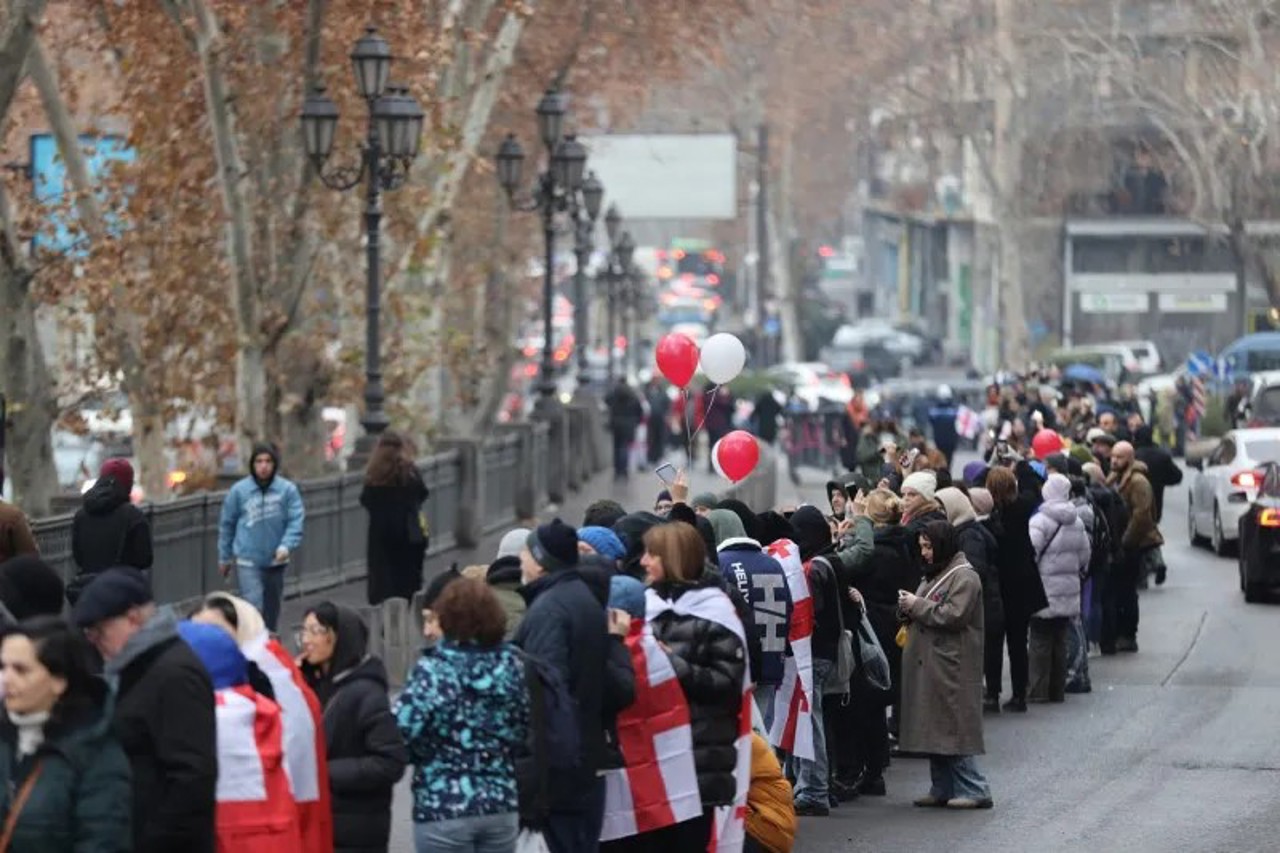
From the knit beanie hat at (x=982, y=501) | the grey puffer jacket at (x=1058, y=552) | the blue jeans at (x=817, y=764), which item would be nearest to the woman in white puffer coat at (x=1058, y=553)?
the grey puffer jacket at (x=1058, y=552)

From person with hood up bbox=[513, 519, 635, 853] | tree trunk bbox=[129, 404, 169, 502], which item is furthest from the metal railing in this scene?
person with hood up bbox=[513, 519, 635, 853]

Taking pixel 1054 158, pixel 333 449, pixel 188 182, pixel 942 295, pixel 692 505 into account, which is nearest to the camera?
pixel 692 505

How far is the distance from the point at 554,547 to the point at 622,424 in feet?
115

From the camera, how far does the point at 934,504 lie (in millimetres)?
16719

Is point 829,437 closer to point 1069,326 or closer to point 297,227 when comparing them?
point 297,227

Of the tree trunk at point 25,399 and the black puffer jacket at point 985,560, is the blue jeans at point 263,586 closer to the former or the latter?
the black puffer jacket at point 985,560

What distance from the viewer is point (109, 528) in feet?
58.3

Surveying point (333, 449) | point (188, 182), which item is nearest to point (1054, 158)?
point (333, 449)

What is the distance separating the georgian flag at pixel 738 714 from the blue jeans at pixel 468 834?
2.06 m

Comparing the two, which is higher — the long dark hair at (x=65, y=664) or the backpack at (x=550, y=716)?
the long dark hair at (x=65, y=664)

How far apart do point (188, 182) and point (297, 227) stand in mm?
2700

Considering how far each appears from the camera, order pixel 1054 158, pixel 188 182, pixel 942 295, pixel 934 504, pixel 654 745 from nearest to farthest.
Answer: pixel 654 745, pixel 934 504, pixel 188 182, pixel 1054 158, pixel 942 295

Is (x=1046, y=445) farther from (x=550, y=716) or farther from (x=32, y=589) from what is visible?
(x=550, y=716)

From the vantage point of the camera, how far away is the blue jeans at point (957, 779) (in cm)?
1577
